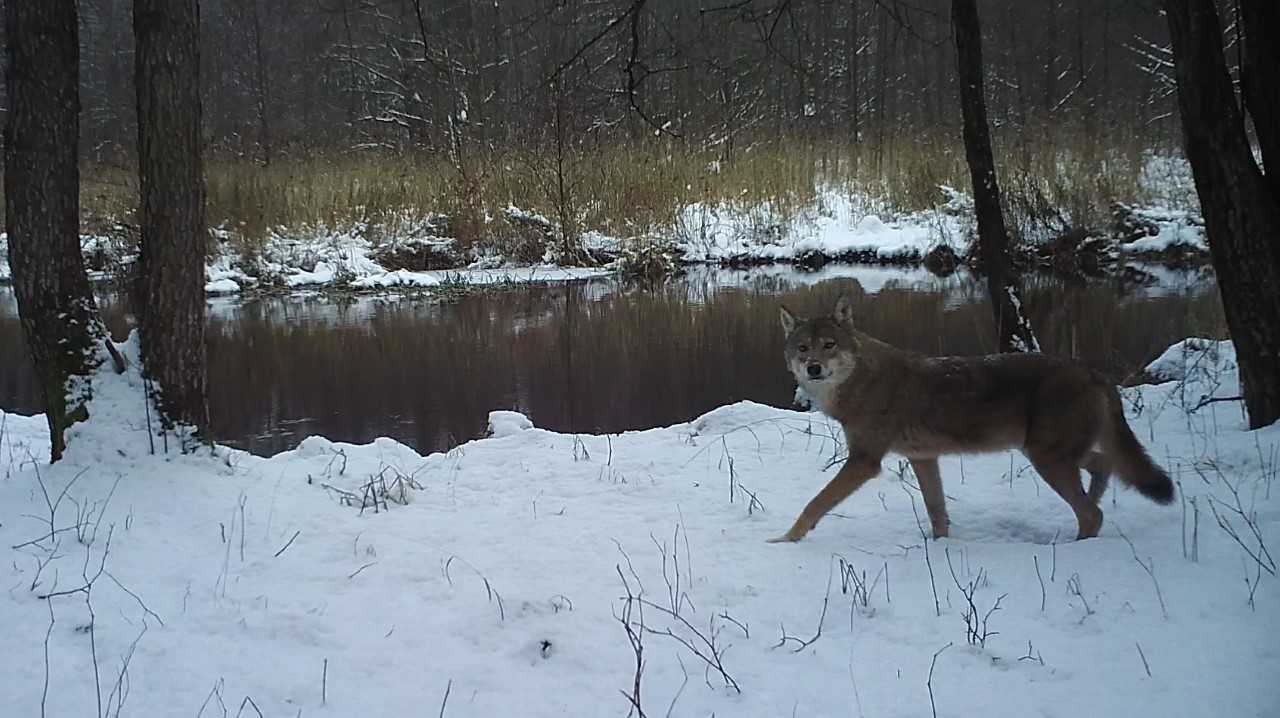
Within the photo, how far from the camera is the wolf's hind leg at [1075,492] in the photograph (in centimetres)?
400

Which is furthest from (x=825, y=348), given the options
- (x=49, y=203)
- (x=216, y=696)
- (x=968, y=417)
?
(x=49, y=203)

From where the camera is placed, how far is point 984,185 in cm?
764

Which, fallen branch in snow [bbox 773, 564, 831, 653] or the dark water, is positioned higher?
the dark water

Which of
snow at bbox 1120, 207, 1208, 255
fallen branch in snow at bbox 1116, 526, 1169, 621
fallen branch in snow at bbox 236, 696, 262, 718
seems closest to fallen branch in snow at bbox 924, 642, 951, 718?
fallen branch in snow at bbox 1116, 526, 1169, 621

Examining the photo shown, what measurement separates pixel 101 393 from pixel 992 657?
14.8ft

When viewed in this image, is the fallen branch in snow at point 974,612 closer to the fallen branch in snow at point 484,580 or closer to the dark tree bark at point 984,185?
the fallen branch in snow at point 484,580

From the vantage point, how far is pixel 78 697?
9.19 ft

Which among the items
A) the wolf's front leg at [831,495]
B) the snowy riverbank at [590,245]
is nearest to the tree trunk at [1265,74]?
the wolf's front leg at [831,495]

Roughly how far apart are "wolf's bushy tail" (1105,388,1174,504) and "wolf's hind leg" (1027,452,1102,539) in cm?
20

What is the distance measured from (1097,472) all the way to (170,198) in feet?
15.8

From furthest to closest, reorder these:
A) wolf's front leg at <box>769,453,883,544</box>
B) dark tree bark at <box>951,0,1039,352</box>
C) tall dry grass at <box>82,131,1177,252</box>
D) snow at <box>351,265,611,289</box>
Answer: tall dry grass at <box>82,131,1177,252</box> → snow at <box>351,265,611,289</box> → dark tree bark at <box>951,0,1039,352</box> → wolf's front leg at <box>769,453,883,544</box>

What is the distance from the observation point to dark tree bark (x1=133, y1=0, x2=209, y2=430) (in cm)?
496

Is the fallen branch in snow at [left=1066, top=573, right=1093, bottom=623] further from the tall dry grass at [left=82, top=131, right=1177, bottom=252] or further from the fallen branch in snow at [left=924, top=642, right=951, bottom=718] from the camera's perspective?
the tall dry grass at [left=82, top=131, right=1177, bottom=252]

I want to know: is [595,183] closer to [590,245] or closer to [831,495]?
[590,245]
